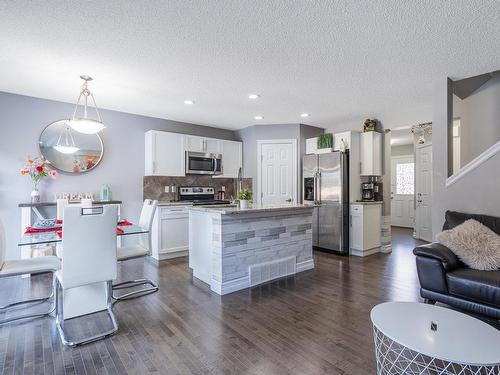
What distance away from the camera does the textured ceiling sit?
2062 millimetres

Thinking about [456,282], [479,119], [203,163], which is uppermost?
[479,119]

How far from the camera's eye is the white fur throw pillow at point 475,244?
247 cm

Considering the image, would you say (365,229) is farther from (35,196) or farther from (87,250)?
(35,196)

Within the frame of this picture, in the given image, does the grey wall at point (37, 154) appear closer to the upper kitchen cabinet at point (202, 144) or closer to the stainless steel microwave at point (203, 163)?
the upper kitchen cabinet at point (202, 144)

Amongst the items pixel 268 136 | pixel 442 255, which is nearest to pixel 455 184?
pixel 442 255

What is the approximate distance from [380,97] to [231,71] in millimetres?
2263

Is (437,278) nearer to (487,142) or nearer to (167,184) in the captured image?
(487,142)

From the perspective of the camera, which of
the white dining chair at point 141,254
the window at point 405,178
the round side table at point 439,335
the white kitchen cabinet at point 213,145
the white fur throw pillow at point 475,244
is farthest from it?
the window at point 405,178

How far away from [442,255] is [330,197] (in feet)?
8.73

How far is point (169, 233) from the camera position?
4.70 m

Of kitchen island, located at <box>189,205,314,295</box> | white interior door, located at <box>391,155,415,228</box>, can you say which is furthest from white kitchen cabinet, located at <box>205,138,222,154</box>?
white interior door, located at <box>391,155,415,228</box>

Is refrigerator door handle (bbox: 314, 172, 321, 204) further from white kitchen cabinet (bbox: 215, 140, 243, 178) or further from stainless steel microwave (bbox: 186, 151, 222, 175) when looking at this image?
stainless steel microwave (bbox: 186, 151, 222, 175)

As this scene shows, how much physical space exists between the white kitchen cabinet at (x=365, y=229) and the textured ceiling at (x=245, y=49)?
185 cm

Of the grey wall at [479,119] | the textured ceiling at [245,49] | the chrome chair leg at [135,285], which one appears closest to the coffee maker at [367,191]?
the grey wall at [479,119]
